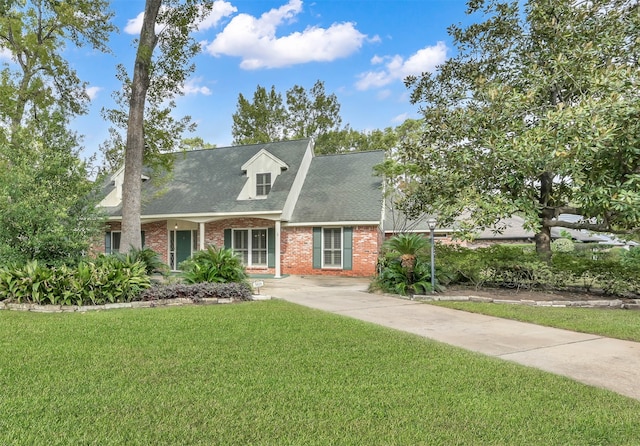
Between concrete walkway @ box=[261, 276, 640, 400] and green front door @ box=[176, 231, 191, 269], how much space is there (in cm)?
1015

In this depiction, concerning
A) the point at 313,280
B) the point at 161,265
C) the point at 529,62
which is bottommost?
the point at 313,280

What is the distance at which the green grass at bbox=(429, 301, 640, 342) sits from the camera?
627cm

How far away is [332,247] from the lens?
643 inches

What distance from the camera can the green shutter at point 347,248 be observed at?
15875 mm

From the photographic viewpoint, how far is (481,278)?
10445 mm

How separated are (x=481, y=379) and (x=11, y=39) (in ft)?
71.9

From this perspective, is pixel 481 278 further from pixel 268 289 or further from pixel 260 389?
pixel 260 389

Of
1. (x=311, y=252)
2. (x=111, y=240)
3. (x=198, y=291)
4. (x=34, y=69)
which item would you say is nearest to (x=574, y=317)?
(x=198, y=291)

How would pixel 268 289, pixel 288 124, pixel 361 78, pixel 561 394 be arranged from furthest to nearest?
pixel 288 124 → pixel 361 78 → pixel 268 289 → pixel 561 394

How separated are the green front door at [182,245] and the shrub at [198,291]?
32.4ft

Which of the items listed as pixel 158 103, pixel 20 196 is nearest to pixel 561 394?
pixel 20 196

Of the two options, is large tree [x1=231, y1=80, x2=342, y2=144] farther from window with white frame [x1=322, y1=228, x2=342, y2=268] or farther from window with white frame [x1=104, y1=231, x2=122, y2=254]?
window with white frame [x1=322, y1=228, x2=342, y2=268]

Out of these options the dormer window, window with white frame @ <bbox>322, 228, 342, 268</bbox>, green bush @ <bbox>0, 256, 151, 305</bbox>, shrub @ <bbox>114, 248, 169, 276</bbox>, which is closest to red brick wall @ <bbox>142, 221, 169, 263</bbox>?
the dormer window

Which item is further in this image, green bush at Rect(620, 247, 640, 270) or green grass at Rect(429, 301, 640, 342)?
green bush at Rect(620, 247, 640, 270)
